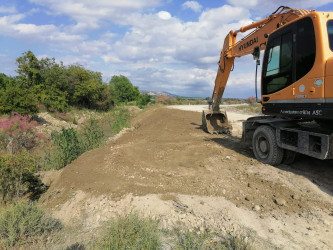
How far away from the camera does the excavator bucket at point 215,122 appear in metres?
10.3

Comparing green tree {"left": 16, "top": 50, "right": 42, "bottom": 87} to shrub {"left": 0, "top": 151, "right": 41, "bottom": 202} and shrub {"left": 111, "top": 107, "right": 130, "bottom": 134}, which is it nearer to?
shrub {"left": 111, "top": 107, "right": 130, "bottom": 134}

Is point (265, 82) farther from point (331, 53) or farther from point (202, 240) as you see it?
point (202, 240)

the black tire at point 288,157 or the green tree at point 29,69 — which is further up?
the green tree at point 29,69

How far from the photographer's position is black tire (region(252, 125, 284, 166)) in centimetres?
565

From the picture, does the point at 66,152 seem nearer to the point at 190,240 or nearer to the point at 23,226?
the point at 23,226

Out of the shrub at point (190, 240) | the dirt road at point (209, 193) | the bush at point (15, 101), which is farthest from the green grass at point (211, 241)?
the bush at point (15, 101)

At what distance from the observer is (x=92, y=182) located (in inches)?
207

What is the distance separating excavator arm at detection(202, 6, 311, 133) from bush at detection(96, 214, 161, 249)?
17.0 ft

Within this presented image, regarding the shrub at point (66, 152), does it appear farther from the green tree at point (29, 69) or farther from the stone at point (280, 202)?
the green tree at point (29, 69)

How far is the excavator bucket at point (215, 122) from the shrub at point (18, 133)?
9308 millimetres

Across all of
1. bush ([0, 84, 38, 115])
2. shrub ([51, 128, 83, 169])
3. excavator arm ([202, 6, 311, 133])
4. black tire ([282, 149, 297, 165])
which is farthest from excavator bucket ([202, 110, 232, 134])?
bush ([0, 84, 38, 115])

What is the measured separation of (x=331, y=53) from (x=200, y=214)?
3.64 m

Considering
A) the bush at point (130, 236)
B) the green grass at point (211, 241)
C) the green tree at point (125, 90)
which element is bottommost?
the green grass at point (211, 241)

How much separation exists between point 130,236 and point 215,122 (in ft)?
27.5
